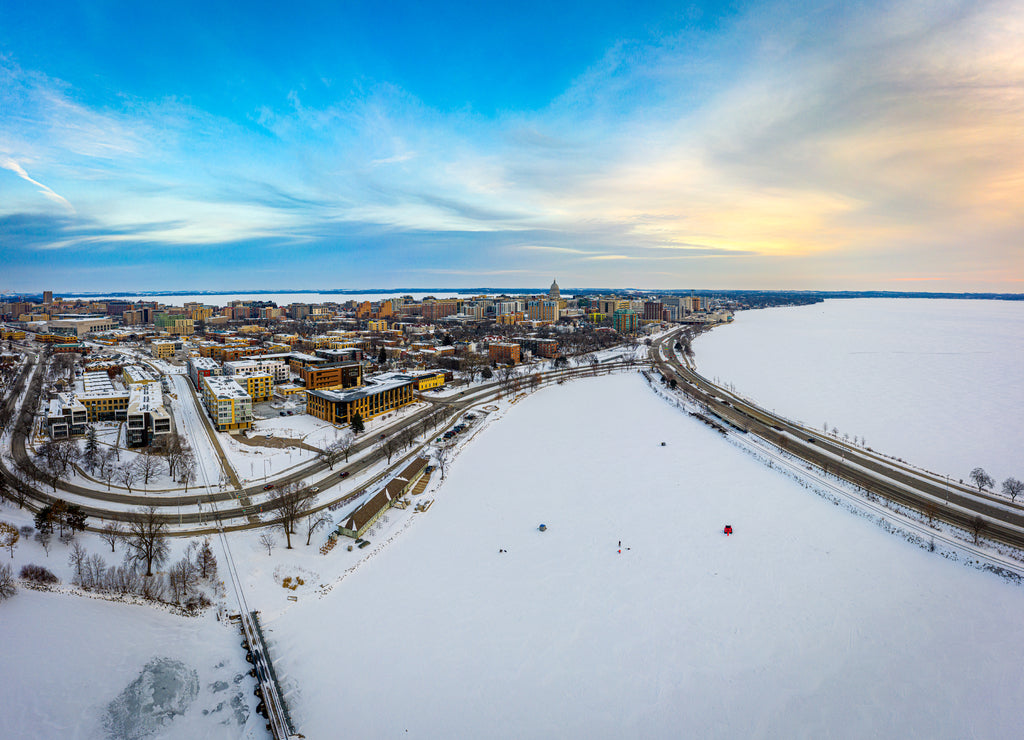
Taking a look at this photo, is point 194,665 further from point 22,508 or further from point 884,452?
point 884,452

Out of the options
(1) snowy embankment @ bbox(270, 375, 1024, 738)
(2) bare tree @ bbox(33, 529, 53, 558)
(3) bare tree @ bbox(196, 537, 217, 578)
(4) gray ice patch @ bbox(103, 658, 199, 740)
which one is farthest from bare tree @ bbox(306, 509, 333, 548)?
(2) bare tree @ bbox(33, 529, 53, 558)

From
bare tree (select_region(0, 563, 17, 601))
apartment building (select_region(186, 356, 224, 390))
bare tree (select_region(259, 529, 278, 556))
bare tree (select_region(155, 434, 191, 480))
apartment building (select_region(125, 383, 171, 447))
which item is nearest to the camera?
bare tree (select_region(0, 563, 17, 601))

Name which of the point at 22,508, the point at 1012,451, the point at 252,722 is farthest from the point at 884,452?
the point at 22,508

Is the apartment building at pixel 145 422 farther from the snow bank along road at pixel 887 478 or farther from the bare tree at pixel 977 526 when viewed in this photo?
the bare tree at pixel 977 526

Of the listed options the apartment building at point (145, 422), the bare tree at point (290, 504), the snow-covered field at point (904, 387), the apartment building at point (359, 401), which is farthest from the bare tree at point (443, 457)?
the snow-covered field at point (904, 387)

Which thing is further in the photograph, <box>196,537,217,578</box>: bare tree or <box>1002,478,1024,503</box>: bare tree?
<box>1002,478,1024,503</box>: bare tree

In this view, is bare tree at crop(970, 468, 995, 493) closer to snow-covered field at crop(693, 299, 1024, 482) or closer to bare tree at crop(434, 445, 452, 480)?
snow-covered field at crop(693, 299, 1024, 482)
